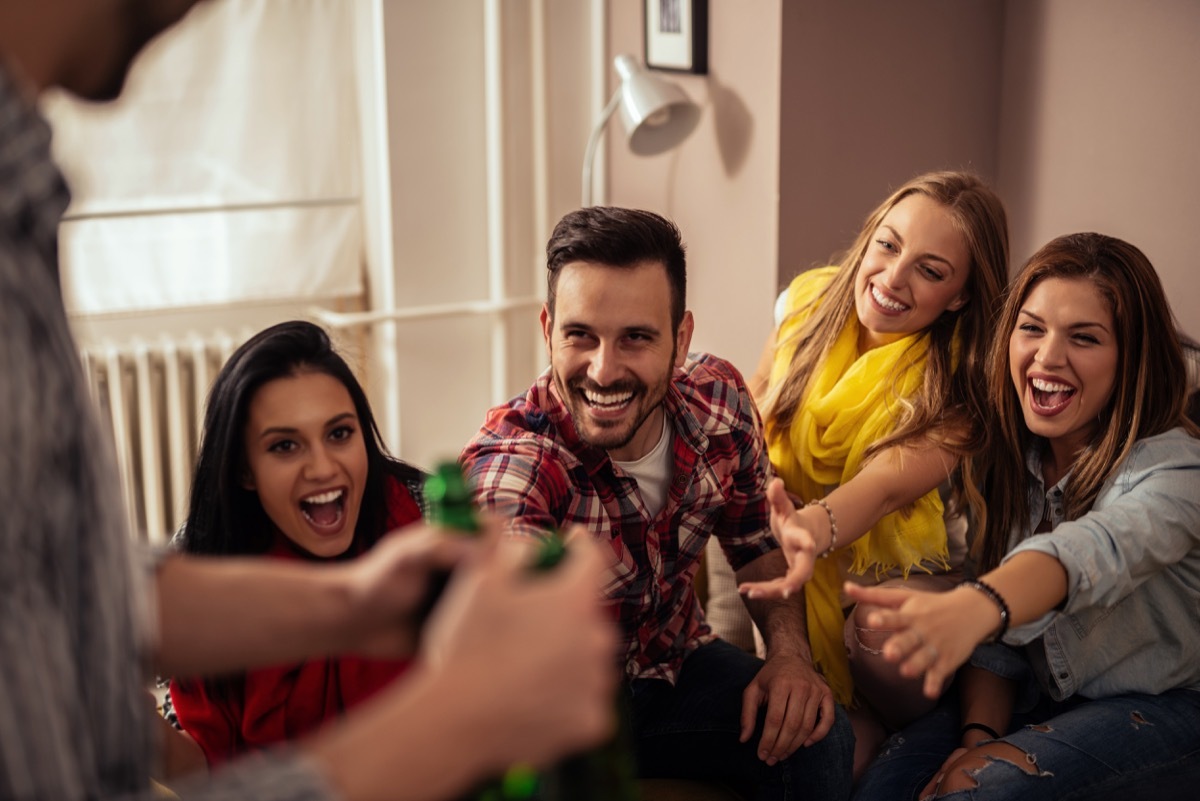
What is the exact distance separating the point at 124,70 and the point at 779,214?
6.79 feet

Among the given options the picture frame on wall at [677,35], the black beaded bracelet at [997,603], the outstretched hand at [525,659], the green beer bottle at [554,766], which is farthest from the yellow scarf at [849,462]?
the outstretched hand at [525,659]

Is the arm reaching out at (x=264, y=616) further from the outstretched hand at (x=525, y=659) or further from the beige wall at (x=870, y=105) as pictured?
the beige wall at (x=870, y=105)

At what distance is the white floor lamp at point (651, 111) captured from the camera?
276 cm

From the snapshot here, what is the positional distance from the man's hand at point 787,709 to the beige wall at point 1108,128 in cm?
121

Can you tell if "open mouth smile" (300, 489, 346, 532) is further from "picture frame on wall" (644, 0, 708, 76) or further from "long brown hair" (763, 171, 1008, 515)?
"picture frame on wall" (644, 0, 708, 76)

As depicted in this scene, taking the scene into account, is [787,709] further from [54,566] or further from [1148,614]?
[54,566]

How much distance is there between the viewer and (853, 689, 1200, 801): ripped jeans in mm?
1684

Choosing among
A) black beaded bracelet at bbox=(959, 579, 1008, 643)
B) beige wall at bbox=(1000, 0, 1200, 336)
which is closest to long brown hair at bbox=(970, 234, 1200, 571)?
black beaded bracelet at bbox=(959, 579, 1008, 643)

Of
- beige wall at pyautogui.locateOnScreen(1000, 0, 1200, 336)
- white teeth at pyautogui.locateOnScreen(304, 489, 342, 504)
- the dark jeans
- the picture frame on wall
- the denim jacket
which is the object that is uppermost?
the picture frame on wall

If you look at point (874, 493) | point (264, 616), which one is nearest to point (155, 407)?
point (874, 493)

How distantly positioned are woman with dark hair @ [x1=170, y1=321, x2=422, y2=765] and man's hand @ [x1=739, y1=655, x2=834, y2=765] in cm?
55

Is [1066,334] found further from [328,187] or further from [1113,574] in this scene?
[328,187]

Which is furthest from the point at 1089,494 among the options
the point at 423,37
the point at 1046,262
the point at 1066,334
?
the point at 423,37

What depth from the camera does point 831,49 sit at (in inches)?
108
